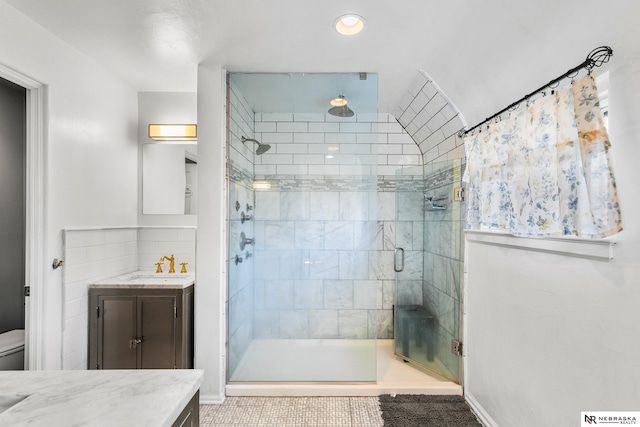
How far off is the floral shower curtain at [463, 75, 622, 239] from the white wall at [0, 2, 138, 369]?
2.79 m

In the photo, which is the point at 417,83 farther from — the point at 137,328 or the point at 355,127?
the point at 137,328

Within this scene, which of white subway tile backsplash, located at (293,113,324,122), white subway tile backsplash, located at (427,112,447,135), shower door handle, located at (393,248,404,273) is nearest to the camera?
white subway tile backsplash, located at (293,113,324,122)

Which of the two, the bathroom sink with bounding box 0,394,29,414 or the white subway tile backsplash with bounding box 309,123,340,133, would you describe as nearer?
the bathroom sink with bounding box 0,394,29,414

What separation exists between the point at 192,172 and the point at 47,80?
116cm

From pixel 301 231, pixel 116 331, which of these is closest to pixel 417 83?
pixel 301 231

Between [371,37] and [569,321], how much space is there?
6.15 ft

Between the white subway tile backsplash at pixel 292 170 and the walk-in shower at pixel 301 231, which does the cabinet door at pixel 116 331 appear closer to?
the walk-in shower at pixel 301 231

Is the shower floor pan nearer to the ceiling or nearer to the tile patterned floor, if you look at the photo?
the tile patterned floor

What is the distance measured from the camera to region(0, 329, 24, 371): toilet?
2080 mm

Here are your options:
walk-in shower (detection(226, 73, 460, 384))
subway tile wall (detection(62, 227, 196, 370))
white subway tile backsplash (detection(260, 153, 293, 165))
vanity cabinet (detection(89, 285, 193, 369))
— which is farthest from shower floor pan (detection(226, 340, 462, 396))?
white subway tile backsplash (detection(260, 153, 293, 165))

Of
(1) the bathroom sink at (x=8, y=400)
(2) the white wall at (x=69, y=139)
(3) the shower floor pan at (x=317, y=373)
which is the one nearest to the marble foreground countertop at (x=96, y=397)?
(1) the bathroom sink at (x=8, y=400)

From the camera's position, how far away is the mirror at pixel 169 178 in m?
2.97

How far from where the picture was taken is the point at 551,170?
1.47 m

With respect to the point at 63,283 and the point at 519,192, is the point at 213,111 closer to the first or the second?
the point at 63,283
